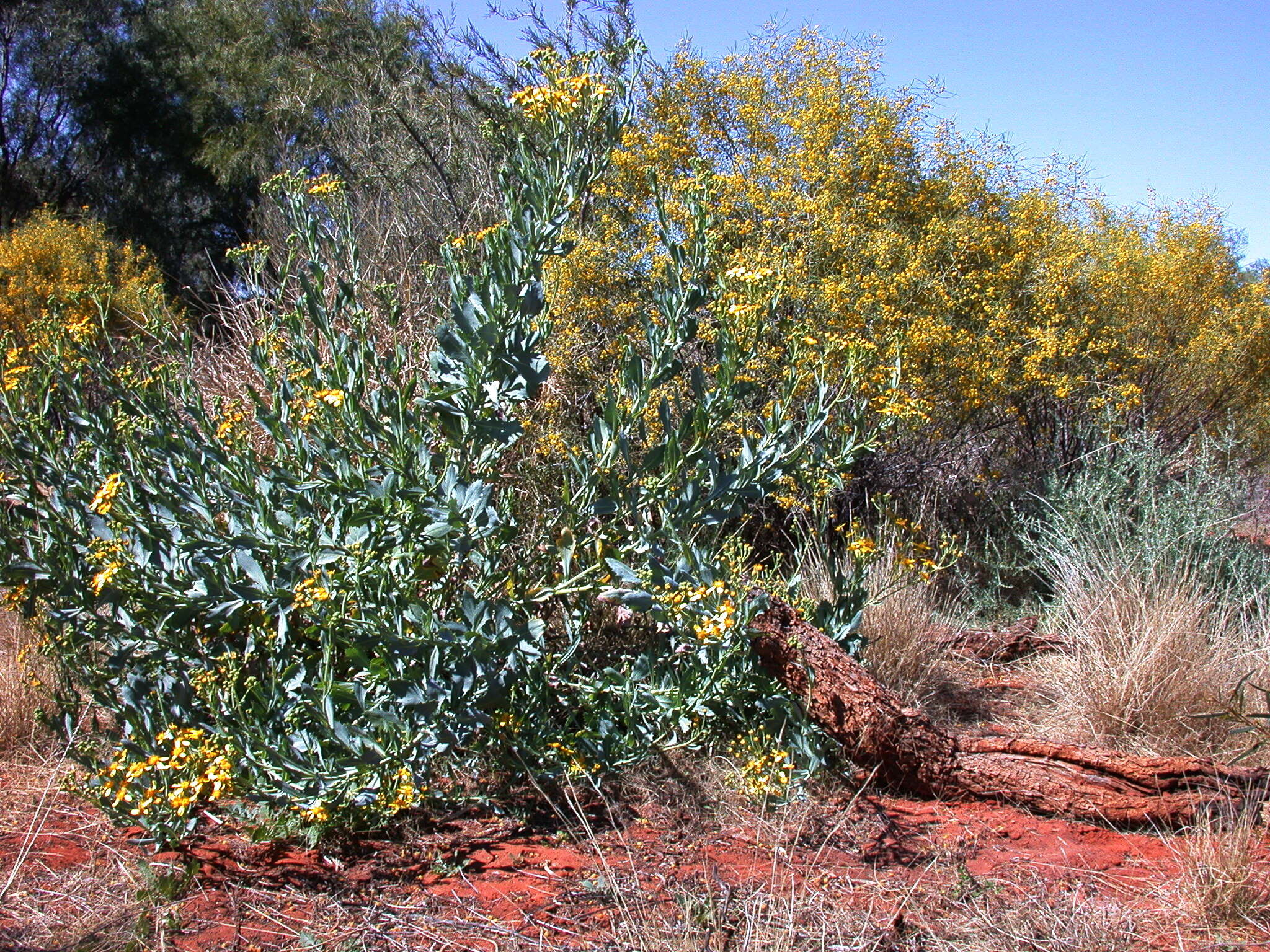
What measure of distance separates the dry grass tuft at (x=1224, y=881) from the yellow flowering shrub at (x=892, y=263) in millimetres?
2853

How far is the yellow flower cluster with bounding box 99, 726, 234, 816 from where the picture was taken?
2527mm

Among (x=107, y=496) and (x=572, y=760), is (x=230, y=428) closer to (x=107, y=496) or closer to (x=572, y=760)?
(x=107, y=496)

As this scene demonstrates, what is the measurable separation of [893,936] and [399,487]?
1731mm

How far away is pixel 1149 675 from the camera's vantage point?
3789 mm

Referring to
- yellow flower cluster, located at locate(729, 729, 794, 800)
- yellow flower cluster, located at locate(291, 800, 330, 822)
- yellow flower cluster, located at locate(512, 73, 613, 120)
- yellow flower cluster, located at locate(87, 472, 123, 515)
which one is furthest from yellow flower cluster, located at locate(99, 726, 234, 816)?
yellow flower cluster, located at locate(512, 73, 613, 120)

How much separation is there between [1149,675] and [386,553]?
116 inches

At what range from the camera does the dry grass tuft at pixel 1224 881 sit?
8.52 ft

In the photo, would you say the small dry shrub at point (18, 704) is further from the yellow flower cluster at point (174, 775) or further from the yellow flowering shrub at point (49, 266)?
the yellow flowering shrub at point (49, 266)

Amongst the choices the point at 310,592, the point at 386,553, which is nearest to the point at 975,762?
the point at 386,553

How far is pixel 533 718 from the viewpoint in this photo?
10.2 feet

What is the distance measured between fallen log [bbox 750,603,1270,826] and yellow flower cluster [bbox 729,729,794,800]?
0.26 metres

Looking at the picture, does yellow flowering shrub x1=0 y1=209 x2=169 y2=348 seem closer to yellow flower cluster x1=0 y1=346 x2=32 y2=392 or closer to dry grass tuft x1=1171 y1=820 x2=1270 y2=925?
yellow flower cluster x1=0 y1=346 x2=32 y2=392

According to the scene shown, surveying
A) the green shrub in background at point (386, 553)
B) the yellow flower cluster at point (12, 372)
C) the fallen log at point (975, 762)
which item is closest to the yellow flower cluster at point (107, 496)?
the green shrub in background at point (386, 553)

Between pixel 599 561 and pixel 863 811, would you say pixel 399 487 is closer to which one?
pixel 599 561
